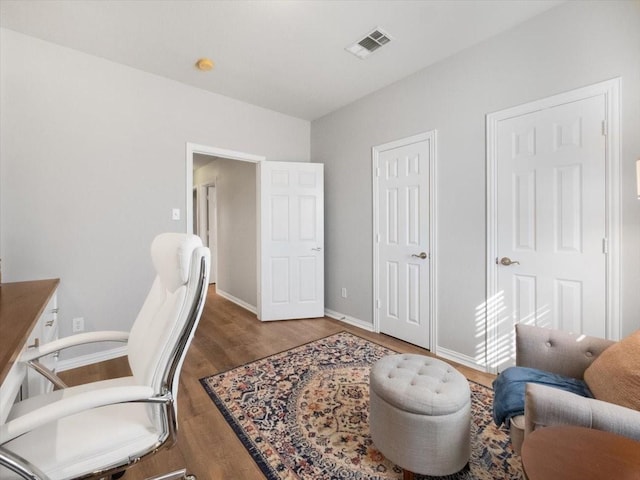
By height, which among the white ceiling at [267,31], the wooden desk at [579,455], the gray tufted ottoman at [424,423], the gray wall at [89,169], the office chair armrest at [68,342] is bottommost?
the gray tufted ottoman at [424,423]

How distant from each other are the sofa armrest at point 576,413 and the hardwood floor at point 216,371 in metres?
1.22

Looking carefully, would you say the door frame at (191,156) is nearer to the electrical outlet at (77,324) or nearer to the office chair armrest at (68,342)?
the electrical outlet at (77,324)

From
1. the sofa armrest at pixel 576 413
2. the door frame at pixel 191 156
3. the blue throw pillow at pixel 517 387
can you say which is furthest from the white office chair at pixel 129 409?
the door frame at pixel 191 156

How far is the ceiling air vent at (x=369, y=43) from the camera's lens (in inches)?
90.0

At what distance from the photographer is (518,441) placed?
121cm

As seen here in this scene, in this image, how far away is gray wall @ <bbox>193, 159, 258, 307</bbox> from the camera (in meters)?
4.28

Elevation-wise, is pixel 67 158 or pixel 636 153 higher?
pixel 67 158

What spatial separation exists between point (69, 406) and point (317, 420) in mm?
1345

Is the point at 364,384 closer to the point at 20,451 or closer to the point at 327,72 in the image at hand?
the point at 20,451

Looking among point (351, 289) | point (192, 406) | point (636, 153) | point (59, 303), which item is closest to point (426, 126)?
point (636, 153)

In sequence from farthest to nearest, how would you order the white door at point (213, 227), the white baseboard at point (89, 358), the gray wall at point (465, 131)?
the white door at point (213, 227), the white baseboard at point (89, 358), the gray wall at point (465, 131)

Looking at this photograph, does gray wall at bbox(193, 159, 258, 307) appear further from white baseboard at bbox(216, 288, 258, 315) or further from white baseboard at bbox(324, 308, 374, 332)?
white baseboard at bbox(324, 308, 374, 332)

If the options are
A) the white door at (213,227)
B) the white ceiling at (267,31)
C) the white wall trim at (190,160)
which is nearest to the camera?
the white ceiling at (267,31)

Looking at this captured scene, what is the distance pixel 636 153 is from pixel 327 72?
94.4 inches
